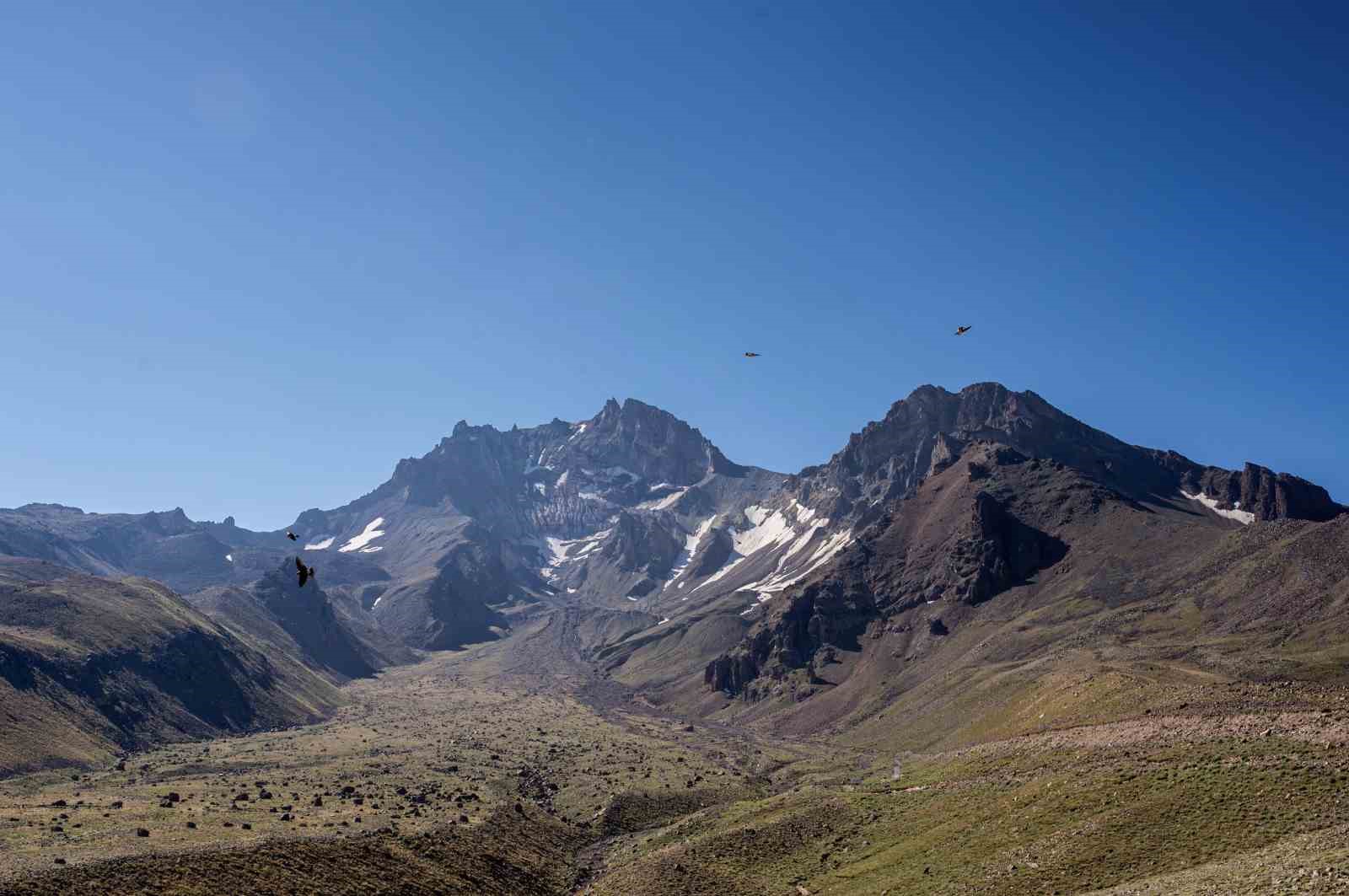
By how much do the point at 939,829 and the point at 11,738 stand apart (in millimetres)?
143865

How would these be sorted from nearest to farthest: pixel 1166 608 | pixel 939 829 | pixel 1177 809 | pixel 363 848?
pixel 1177 809, pixel 939 829, pixel 363 848, pixel 1166 608

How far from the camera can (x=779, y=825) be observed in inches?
3733

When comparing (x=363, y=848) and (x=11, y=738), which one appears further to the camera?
(x=11, y=738)

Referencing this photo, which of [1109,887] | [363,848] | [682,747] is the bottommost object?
[682,747]

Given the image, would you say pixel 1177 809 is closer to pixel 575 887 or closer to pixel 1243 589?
pixel 575 887

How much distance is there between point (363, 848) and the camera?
8462 cm

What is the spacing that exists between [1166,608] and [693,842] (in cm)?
14360

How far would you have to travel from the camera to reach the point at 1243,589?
180375 millimetres

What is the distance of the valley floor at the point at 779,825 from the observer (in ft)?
198

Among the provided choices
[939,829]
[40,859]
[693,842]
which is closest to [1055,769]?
[939,829]

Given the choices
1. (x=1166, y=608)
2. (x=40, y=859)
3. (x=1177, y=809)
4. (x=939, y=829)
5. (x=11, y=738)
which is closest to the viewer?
(x=1177, y=809)

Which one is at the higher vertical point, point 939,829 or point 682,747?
point 939,829

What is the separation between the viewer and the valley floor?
198 ft

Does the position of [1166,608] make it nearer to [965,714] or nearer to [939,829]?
[965,714]
